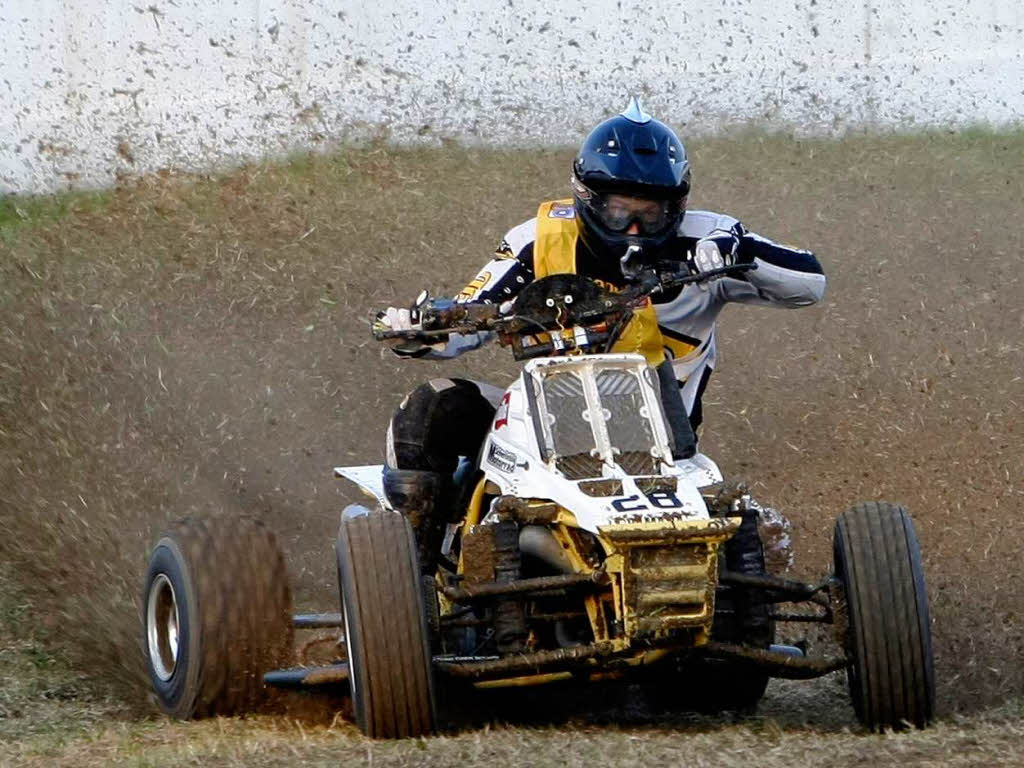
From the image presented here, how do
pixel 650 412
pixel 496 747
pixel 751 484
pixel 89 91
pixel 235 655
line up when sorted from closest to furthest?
pixel 496 747 → pixel 650 412 → pixel 235 655 → pixel 751 484 → pixel 89 91

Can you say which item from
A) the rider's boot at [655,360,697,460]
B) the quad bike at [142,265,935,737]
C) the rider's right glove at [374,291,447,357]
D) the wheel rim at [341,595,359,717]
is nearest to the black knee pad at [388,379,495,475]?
→ the quad bike at [142,265,935,737]

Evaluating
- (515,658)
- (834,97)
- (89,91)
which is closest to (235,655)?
(515,658)

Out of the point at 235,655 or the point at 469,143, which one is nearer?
the point at 235,655

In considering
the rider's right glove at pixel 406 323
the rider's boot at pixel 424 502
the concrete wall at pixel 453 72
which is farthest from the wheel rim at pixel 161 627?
the concrete wall at pixel 453 72

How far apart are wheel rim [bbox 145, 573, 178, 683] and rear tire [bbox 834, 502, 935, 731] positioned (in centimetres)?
266

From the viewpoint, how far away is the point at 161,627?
7180mm

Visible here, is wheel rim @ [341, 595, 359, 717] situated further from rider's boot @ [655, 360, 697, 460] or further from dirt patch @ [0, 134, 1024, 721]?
dirt patch @ [0, 134, 1024, 721]

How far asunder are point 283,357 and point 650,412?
22.4ft

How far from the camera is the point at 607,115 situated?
15.9 meters

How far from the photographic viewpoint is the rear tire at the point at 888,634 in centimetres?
580

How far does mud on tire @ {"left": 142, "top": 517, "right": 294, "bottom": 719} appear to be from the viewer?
21.8 ft

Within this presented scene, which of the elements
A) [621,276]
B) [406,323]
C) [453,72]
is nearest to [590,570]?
[406,323]

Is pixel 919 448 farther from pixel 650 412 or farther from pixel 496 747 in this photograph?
pixel 496 747

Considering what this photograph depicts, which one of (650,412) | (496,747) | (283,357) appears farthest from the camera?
(283,357)
